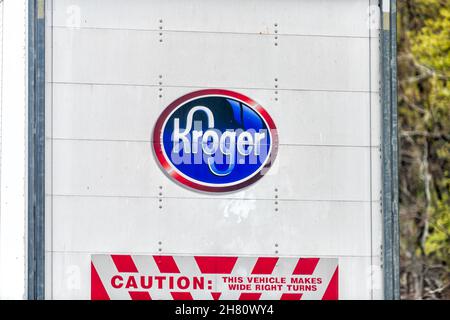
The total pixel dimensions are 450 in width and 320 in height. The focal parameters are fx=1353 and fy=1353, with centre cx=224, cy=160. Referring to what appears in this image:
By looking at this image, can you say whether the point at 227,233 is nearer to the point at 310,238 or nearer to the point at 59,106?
the point at 310,238

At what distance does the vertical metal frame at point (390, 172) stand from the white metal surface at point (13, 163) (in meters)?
1.61

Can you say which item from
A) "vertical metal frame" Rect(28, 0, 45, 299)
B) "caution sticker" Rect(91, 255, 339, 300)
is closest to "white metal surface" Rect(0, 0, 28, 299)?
"vertical metal frame" Rect(28, 0, 45, 299)

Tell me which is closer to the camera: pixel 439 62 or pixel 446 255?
pixel 439 62

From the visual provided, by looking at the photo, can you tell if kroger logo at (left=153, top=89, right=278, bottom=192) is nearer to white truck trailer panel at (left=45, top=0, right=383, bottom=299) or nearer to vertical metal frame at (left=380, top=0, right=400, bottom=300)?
white truck trailer panel at (left=45, top=0, right=383, bottom=299)

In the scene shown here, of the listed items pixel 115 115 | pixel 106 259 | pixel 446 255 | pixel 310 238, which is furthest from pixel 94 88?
pixel 446 255

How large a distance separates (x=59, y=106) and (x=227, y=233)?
3.07 feet

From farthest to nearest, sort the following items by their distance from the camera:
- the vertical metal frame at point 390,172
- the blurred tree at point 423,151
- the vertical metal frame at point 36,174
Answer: the blurred tree at point 423,151 < the vertical metal frame at point 390,172 < the vertical metal frame at point 36,174

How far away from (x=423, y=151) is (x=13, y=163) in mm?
19128

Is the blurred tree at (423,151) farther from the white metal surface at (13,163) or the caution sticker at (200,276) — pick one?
the white metal surface at (13,163)

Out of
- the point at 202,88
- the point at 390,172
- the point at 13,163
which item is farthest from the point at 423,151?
the point at 13,163

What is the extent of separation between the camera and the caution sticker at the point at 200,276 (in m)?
5.96

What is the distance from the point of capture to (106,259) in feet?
19.5

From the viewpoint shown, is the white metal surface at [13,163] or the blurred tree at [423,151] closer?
the white metal surface at [13,163]

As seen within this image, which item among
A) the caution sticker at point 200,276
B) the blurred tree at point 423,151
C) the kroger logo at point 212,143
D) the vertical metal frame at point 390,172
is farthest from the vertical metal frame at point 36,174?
the blurred tree at point 423,151
